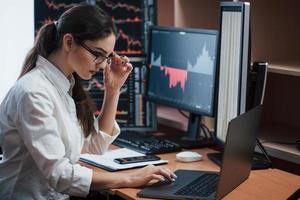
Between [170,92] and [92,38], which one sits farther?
[170,92]

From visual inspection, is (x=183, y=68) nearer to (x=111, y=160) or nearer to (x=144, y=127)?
(x=144, y=127)

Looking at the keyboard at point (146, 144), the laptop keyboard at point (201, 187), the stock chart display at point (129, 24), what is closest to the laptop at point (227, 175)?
the laptop keyboard at point (201, 187)

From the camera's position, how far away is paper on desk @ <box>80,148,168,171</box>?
2088mm

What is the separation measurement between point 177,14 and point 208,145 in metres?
0.70

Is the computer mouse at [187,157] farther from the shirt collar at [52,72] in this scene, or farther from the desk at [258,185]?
the shirt collar at [52,72]

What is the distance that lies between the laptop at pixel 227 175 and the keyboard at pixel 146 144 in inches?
12.4

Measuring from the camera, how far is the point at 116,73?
225 cm

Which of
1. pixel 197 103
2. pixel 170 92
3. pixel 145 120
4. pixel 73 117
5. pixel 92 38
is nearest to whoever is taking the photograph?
pixel 92 38

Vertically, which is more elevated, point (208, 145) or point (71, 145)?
point (71, 145)

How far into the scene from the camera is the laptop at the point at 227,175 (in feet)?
5.72

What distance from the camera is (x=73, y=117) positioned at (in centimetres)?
199

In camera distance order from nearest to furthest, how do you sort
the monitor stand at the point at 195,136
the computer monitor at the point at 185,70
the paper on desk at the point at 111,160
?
the paper on desk at the point at 111,160, the computer monitor at the point at 185,70, the monitor stand at the point at 195,136

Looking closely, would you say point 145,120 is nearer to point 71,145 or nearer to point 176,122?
point 176,122

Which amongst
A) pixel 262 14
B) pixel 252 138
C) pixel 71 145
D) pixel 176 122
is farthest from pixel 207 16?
pixel 71 145
